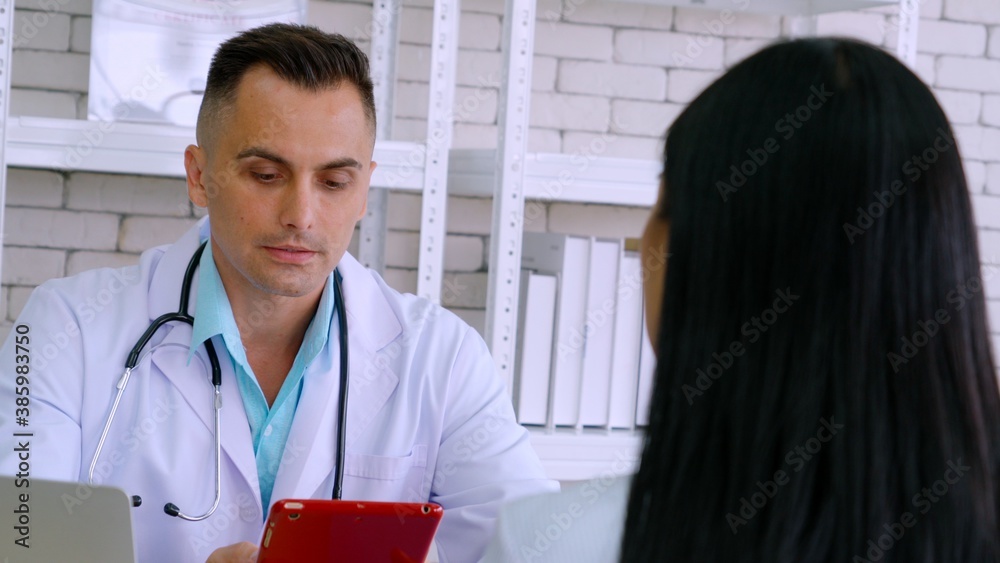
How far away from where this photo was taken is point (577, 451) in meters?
1.98

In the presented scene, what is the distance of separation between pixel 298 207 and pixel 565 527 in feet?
2.62

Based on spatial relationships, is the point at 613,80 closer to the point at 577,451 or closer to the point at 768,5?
the point at 768,5

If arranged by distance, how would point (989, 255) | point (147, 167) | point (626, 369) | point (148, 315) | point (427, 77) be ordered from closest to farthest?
point (148, 315) → point (147, 167) → point (626, 369) → point (427, 77) → point (989, 255)

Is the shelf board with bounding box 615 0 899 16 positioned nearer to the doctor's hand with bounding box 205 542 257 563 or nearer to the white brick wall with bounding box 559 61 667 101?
the white brick wall with bounding box 559 61 667 101

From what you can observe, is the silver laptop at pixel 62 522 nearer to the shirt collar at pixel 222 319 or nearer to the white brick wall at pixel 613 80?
the shirt collar at pixel 222 319

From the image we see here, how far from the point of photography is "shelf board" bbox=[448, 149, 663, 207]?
6.22ft

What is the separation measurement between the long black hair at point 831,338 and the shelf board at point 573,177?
1.21 meters

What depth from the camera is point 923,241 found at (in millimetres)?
628

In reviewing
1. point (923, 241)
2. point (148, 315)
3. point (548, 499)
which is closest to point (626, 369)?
point (148, 315)

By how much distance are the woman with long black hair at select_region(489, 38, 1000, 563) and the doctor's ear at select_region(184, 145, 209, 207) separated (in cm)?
102

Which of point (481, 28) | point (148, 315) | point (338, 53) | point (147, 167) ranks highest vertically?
point (481, 28)

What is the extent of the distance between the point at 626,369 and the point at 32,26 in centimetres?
140

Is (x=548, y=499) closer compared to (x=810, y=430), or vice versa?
(x=810, y=430)

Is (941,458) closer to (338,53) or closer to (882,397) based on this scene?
(882,397)
